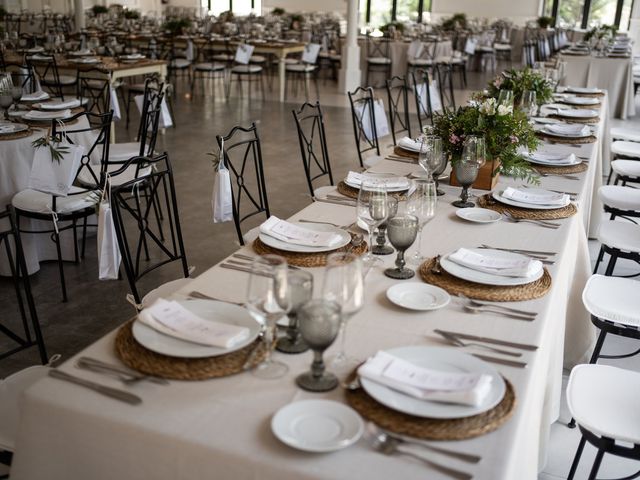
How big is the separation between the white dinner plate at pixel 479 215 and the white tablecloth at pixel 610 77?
7.75 metres

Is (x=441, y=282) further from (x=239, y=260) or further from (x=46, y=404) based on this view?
(x=46, y=404)

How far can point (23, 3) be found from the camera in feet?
59.9

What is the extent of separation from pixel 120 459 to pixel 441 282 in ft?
3.39

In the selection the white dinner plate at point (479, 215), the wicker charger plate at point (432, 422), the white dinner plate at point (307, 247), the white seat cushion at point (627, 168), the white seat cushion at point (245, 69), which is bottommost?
the white seat cushion at point (627, 168)

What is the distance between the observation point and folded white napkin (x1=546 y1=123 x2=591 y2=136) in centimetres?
417

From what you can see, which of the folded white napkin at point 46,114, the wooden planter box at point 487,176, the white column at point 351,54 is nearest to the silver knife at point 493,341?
the wooden planter box at point 487,176

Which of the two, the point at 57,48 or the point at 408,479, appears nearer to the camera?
the point at 408,479

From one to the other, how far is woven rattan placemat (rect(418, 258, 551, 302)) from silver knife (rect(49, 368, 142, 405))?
3.10 ft

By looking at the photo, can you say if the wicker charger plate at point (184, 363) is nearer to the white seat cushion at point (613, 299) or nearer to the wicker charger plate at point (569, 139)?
the white seat cushion at point (613, 299)

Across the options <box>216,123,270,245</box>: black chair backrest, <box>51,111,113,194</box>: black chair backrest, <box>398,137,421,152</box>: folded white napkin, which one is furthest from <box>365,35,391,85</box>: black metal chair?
<box>398,137,421,152</box>: folded white napkin

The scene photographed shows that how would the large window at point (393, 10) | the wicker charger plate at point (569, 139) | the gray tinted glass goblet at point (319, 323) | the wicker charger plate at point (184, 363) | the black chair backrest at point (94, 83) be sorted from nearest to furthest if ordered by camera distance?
the gray tinted glass goblet at point (319, 323), the wicker charger plate at point (184, 363), the wicker charger plate at point (569, 139), the black chair backrest at point (94, 83), the large window at point (393, 10)

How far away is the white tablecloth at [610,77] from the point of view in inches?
372

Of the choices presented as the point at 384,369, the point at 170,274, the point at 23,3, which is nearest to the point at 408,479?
the point at 384,369

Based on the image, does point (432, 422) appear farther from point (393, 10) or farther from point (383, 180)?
point (393, 10)
